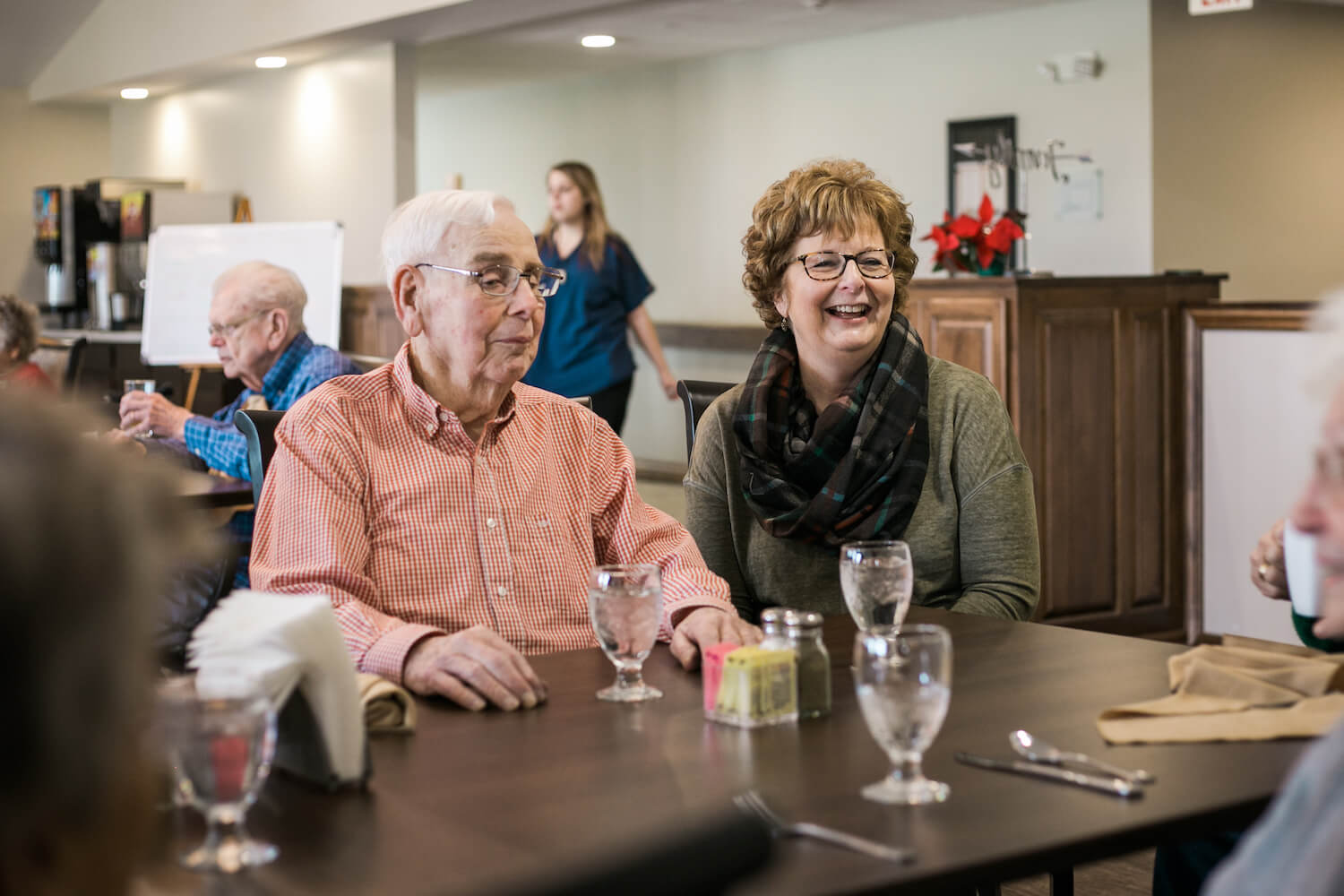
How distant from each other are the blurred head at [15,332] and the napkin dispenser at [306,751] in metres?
3.91

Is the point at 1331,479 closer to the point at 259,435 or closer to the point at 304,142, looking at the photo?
the point at 259,435

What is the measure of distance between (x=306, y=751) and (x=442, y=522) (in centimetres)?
76

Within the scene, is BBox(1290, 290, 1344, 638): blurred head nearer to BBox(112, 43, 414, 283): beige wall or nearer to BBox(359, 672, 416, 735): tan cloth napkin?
BBox(359, 672, 416, 735): tan cloth napkin

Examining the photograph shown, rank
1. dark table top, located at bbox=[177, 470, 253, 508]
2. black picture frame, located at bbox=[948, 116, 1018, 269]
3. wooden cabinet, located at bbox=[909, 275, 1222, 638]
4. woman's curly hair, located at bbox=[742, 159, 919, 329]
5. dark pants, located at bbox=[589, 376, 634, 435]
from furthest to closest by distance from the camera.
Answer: black picture frame, located at bbox=[948, 116, 1018, 269]
dark pants, located at bbox=[589, 376, 634, 435]
wooden cabinet, located at bbox=[909, 275, 1222, 638]
dark table top, located at bbox=[177, 470, 253, 508]
woman's curly hair, located at bbox=[742, 159, 919, 329]

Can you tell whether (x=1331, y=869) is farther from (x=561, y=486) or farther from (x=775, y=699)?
(x=561, y=486)

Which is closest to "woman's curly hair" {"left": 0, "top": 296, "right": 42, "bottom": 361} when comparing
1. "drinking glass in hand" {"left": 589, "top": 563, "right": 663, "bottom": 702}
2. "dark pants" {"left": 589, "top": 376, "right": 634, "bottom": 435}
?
"dark pants" {"left": 589, "top": 376, "right": 634, "bottom": 435}

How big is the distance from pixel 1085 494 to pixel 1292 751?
11.7ft

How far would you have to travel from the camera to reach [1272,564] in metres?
1.70

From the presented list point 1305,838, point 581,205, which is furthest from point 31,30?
point 1305,838

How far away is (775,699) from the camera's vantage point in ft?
4.62

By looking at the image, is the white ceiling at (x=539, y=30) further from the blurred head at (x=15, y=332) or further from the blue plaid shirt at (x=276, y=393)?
the blue plaid shirt at (x=276, y=393)

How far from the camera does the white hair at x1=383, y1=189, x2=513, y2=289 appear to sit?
6.93 feet

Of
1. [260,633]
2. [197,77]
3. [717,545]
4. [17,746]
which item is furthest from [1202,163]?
[17,746]

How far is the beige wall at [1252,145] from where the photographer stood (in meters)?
6.68
